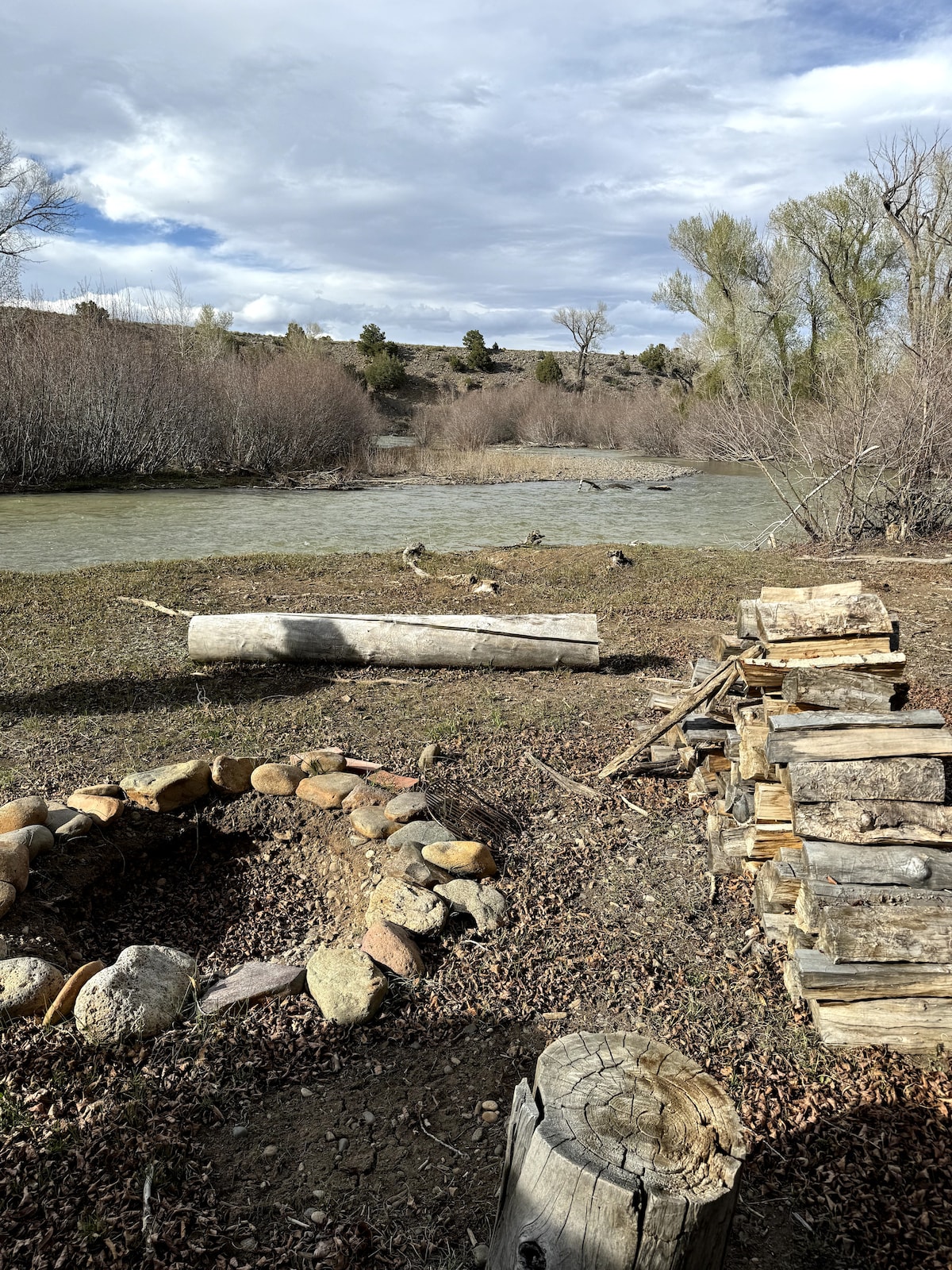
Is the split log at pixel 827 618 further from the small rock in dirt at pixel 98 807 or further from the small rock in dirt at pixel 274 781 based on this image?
the small rock in dirt at pixel 98 807

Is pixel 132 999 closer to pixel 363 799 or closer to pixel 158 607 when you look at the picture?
pixel 363 799

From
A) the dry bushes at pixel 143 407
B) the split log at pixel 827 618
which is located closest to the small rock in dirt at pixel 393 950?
the split log at pixel 827 618

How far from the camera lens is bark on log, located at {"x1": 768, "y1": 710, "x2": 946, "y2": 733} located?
321 centimetres

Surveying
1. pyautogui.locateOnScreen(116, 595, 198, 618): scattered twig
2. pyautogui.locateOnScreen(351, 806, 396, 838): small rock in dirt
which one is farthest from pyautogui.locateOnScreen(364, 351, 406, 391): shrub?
pyautogui.locateOnScreen(351, 806, 396, 838): small rock in dirt

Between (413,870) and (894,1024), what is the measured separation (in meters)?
1.94

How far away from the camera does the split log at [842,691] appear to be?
3.44 metres

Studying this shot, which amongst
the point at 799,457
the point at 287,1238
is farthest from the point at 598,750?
the point at 799,457

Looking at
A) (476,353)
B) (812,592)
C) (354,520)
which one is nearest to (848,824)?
(812,592)

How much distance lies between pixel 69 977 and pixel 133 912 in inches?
37.7

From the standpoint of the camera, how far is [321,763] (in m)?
4.84

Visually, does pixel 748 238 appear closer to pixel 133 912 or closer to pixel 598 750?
pixel 598 750

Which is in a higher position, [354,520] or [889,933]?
[354,520]

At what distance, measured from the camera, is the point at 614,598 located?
10109mm

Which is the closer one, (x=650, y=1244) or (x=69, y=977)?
(x=650, y=1244)
